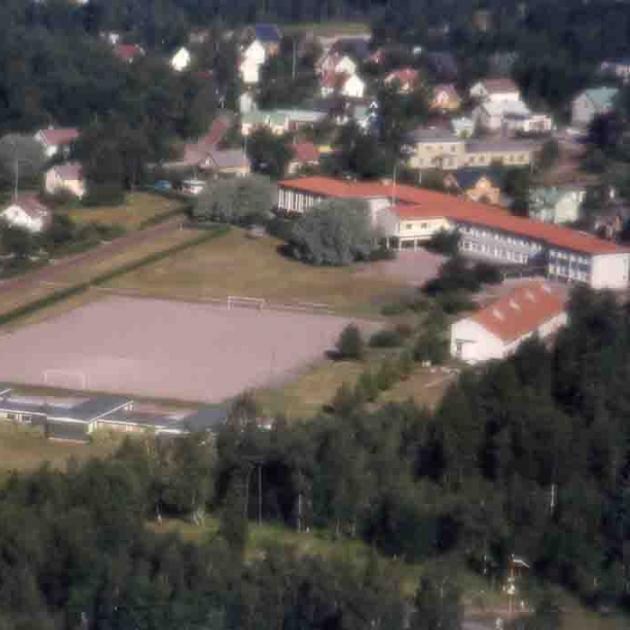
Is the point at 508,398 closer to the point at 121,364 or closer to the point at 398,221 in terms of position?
the point at 121,364

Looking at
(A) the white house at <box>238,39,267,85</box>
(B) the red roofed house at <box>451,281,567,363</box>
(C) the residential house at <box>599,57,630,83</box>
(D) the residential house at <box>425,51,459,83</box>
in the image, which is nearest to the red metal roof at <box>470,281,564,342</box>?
(B) the red roofed house at <box>451,281,567,363</box>

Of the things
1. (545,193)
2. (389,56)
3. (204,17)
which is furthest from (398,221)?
(204,17)

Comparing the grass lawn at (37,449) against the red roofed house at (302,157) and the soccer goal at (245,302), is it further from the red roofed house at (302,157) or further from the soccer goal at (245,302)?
the red roofed house at (302,157)

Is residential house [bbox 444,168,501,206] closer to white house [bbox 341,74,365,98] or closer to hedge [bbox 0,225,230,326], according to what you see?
hedge [bbox 0,225,230,326]

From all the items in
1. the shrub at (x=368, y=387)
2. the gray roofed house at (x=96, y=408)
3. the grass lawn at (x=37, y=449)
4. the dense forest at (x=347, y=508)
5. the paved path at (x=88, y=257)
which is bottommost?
the paved path at (x=88, y=257)

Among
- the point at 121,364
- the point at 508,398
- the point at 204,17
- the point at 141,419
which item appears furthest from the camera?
the point at 204,17

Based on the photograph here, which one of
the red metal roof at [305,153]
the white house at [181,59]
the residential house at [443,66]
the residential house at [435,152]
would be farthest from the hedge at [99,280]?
the white house at [181,59]

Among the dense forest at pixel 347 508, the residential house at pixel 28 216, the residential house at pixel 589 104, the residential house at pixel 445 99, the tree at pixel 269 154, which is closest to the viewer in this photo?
the dense forest at pixel 347 508
